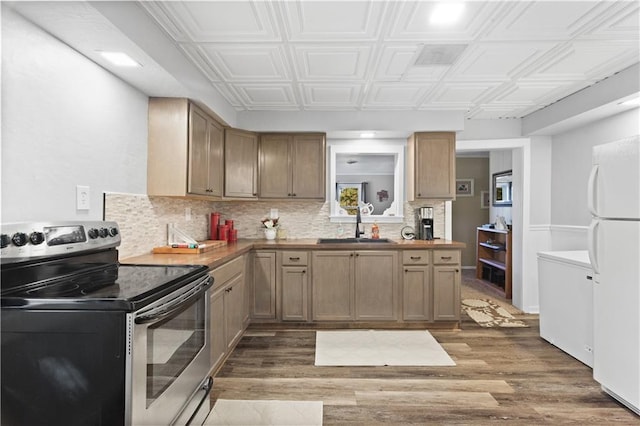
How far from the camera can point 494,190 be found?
21.8 feet

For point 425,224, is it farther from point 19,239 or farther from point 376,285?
point 19,239

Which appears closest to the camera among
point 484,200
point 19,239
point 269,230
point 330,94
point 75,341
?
point 75,341

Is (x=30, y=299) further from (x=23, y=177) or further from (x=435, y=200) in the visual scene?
(x=435, y=200)

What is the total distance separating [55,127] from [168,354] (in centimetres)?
132

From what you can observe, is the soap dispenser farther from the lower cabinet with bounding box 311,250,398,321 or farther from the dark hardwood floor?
the dark hardwood floor

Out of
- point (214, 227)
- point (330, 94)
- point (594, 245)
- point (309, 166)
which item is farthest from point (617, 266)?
point (214, 227)

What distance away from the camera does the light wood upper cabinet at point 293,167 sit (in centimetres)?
414

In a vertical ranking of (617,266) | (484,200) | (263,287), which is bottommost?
(263,287)

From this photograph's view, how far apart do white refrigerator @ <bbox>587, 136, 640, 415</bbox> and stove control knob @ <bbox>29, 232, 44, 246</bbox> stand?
3215mm

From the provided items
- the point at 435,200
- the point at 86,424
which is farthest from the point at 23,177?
the point at 435,200

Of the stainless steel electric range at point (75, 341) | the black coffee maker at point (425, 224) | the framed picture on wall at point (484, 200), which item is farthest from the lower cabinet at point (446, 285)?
the framed picture on wall at point (484, 200)

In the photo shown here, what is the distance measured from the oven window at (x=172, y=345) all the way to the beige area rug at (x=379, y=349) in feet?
4.34

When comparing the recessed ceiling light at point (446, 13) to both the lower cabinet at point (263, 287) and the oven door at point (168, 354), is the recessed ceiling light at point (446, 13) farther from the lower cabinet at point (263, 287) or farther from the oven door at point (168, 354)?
the lower cabinet at point (263, 287)

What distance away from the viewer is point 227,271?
2893 mm
